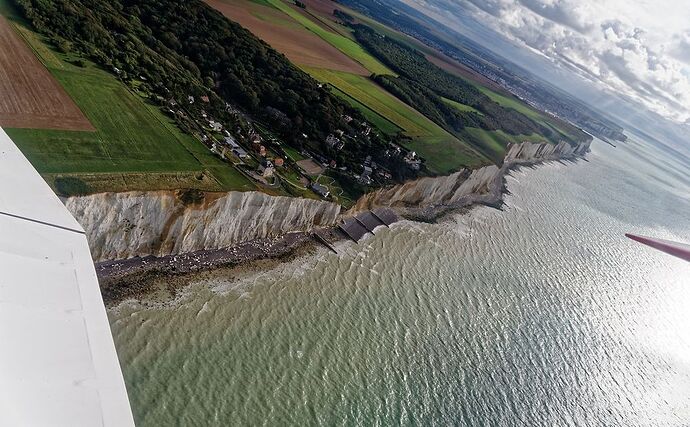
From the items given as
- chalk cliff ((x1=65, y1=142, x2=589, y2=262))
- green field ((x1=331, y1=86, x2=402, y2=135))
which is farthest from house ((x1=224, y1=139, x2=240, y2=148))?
green field ((x1=331, y1=86, x2=402, y2=135))

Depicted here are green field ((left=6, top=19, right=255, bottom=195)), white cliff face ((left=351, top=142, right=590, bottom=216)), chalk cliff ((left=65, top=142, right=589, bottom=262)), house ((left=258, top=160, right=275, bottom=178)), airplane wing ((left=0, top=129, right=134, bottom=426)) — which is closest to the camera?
airplane wing ((left=0, top=129, right=134, bottom=426))

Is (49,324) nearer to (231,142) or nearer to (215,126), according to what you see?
(231,142)

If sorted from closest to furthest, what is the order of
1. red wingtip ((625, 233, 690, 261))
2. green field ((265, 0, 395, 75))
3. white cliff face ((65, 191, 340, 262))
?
1. red wingtip ((625, 233, 690, 261))
2. white cliff face ((65, 191, 340, 262))
3. green field ((265, 0, 395, 75))

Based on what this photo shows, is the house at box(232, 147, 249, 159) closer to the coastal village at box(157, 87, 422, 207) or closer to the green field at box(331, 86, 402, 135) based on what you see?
the coastal village at box(157, 87, 422, 207)

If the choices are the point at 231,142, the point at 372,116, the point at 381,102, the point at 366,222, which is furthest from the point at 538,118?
the point at 231,142

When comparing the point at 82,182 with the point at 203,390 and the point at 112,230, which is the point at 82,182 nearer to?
the point at 112,230

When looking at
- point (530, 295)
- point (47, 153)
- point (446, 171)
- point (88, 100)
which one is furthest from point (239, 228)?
point (446, 171)
